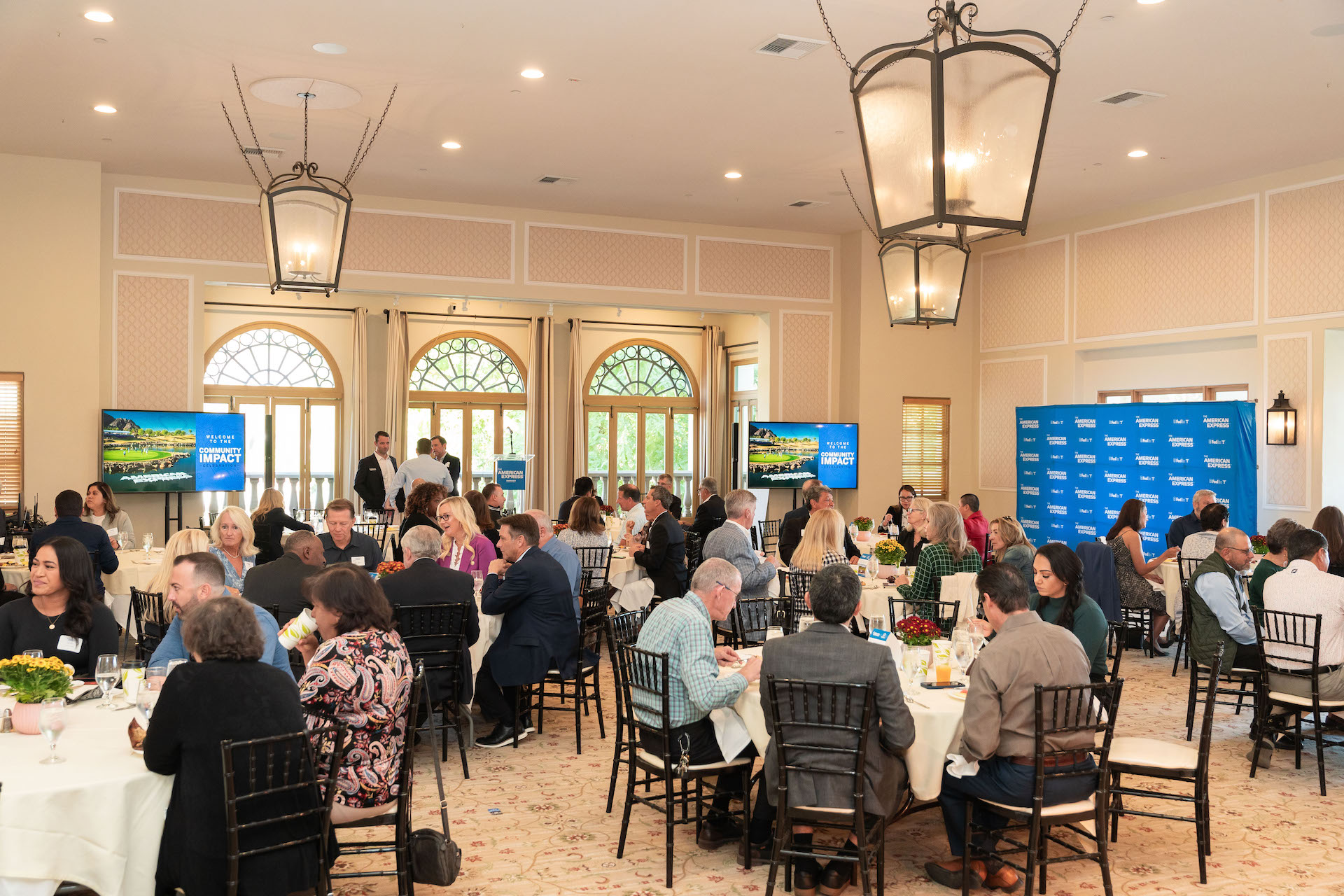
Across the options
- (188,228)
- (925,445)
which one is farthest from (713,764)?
(925,445)

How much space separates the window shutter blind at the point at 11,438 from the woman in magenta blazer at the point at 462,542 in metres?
6.21

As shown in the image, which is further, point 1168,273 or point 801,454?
point 801,454

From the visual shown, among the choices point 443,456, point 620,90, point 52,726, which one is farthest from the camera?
point 443,456

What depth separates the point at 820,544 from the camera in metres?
7.32

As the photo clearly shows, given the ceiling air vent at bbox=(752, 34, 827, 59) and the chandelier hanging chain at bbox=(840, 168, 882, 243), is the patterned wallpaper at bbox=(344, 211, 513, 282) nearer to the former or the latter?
the chandelier hanging chain at bbox=(840, 168, 882, 243)

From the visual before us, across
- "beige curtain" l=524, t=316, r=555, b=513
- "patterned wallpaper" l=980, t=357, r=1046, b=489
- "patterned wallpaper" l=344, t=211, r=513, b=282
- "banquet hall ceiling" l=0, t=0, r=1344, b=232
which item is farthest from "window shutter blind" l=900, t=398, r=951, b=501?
"patterned wallpaper" l=344, t=211, r=513, b=282

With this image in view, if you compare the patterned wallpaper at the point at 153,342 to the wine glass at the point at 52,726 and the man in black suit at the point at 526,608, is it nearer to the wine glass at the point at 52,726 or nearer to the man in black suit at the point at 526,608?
the man in black suit at the point at 526,608

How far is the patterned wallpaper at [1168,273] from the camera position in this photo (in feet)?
36.9

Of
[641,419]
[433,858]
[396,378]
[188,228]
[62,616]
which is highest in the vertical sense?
[188,228]

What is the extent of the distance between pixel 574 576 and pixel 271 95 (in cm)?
483

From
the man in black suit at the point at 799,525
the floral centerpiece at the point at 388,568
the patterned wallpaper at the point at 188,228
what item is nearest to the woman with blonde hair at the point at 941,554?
the man in black suit at the point at 799,525

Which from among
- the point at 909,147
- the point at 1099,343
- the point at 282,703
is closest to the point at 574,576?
the point at 282,703

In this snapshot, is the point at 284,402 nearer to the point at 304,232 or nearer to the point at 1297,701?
the point at 304,232

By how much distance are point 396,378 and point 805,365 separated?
20.1 feet
